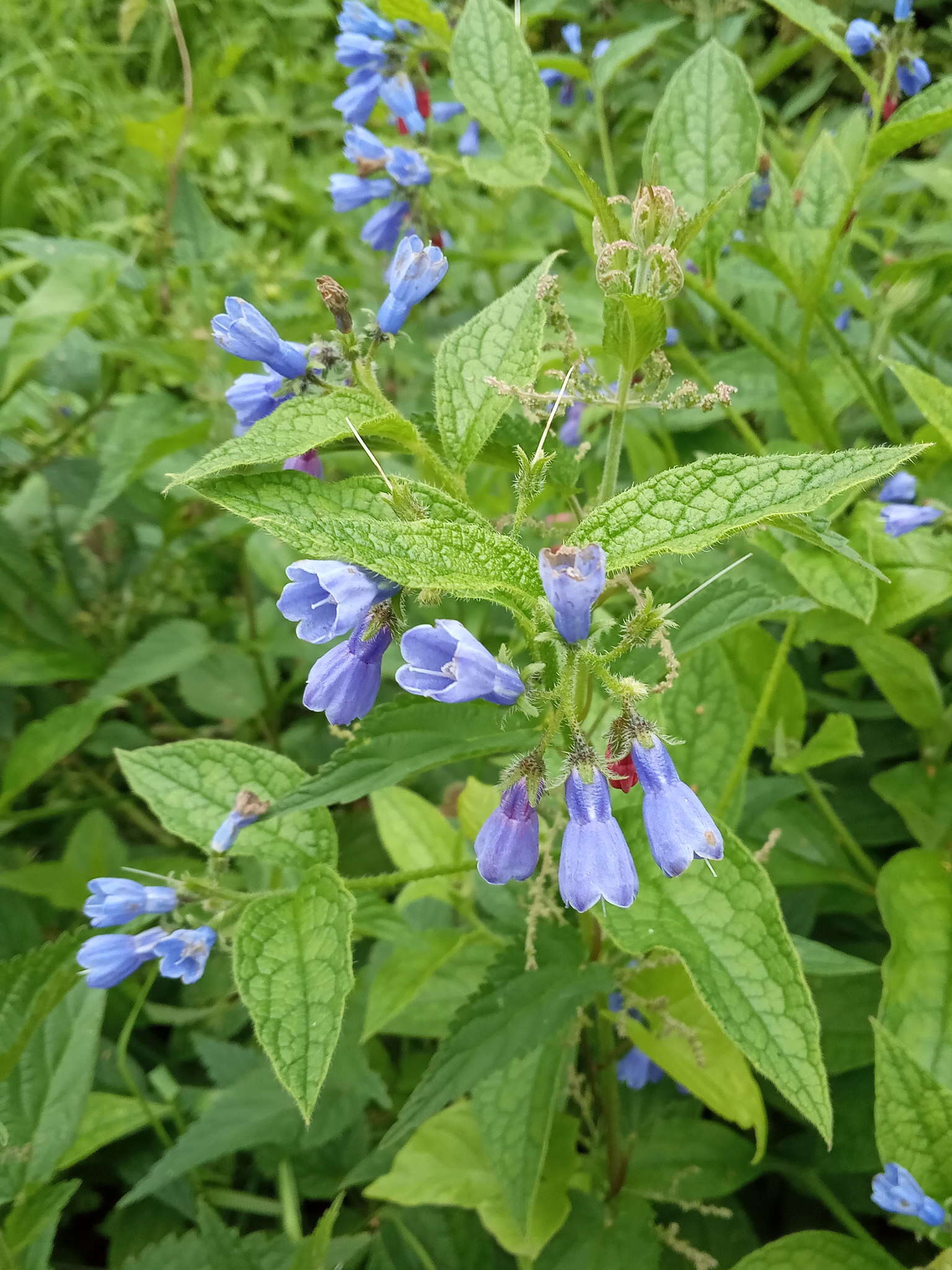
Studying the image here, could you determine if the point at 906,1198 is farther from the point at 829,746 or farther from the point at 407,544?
the point at 407,544

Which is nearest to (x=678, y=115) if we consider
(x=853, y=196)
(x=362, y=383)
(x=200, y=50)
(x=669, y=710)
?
(x=853, y=196)

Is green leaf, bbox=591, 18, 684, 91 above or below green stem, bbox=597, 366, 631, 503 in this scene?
above

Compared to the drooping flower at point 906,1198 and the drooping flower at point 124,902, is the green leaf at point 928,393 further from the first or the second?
the drooping flower at point 124,902

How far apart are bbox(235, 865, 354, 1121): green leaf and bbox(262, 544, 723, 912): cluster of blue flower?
0.26m

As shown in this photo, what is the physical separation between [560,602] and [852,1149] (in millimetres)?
1405

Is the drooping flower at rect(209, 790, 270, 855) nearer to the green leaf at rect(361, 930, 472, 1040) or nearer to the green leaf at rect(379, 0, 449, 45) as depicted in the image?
the green leaf at rect(361, 930, 472, 1040)

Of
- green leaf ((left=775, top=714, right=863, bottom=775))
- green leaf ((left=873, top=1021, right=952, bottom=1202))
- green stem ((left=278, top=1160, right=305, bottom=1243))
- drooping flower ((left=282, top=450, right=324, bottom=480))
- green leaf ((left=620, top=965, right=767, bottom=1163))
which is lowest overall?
green stem ((left=278, top=1160, right=305, bottom=1243))

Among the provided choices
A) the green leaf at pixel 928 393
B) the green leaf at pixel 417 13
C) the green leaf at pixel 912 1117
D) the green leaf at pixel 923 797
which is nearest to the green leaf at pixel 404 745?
the green leaf at pixel 912 1117

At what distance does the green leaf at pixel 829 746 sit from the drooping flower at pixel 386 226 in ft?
4.70

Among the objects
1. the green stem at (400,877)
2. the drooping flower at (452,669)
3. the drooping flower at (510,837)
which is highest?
the drooping flower at (452,669)

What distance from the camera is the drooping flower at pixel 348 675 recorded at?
37.3 inches

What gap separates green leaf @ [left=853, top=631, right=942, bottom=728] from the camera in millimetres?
1698

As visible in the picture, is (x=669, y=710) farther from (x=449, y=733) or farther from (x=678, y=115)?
(x=678, y=115)

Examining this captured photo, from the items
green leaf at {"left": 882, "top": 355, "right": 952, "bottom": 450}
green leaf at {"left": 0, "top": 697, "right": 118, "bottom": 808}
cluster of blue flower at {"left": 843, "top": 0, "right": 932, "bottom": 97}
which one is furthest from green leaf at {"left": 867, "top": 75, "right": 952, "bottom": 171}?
green leaf at {"left": 0, "top": 697, "right": 118, "bottom": 808}
